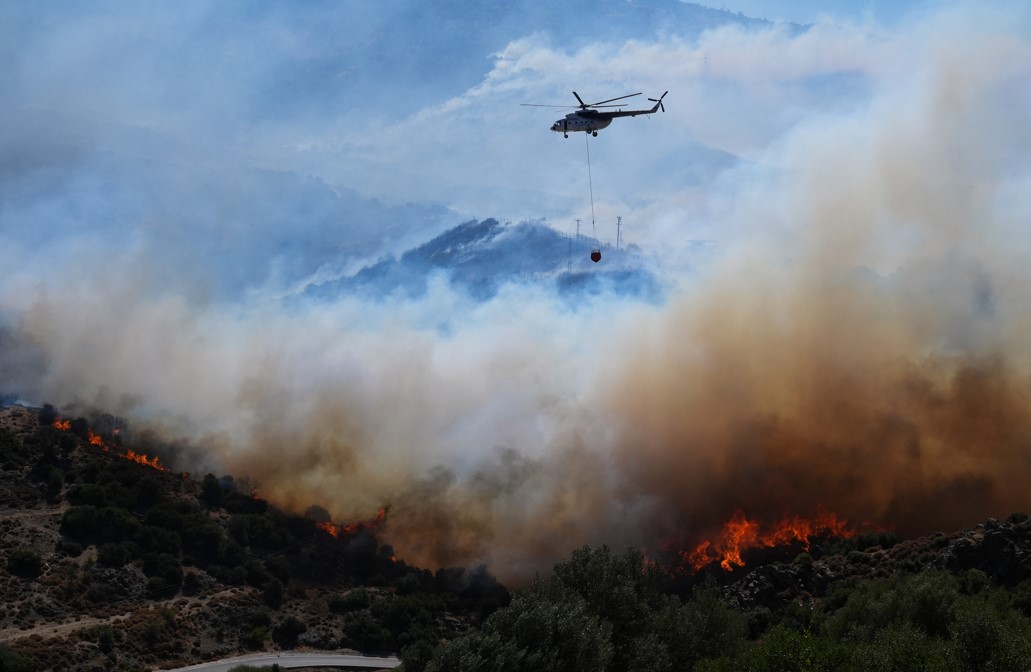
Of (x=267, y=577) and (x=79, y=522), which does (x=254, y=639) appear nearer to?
(x=267, y=577)

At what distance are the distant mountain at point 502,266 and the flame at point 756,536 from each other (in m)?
45.7

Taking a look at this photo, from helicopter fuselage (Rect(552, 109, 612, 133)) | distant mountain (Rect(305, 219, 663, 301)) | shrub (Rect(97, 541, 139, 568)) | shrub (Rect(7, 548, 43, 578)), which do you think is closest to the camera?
shrub (Rect(7, 548, 43, 578))

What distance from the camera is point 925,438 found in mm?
96625

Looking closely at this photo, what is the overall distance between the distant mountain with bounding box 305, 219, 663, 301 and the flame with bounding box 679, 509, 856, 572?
45667 millimetres

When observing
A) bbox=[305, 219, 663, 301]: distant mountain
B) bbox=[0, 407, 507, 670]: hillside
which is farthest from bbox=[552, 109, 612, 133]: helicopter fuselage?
bbox=[0, 407, 507, 670]: hillside

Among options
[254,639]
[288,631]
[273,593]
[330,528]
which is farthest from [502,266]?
[254,639]

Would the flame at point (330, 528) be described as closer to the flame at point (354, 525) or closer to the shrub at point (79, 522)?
the flame at point (354, 525)

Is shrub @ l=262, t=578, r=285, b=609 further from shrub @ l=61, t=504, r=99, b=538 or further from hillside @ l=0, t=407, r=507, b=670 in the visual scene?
shrub @ l=61, t=504, r=99, b=538

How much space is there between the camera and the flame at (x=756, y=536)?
9375cm

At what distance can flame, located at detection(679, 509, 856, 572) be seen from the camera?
308ft

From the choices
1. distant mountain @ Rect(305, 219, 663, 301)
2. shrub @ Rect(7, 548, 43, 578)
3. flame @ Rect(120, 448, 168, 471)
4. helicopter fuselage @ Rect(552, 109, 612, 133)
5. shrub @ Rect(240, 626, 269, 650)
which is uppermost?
distant mountain @ Rect(305, 219, 663, 301)

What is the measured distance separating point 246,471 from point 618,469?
39.8 meters

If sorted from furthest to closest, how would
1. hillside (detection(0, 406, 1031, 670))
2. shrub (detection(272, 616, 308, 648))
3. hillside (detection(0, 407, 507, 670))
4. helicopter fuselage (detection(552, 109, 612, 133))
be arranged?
helicopter fuselage (detection(552, 109, 612, 133)) → shrub (detection(272, 616, 308, 648)) → hillside (detection(0, 407, 507, 670)) → hillside (detection(0, 406, 1031, 670))

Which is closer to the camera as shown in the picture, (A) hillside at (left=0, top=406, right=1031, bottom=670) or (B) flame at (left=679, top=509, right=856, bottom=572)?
(A) hillside at (left=0, top=406, right=1031, bottom=670)
